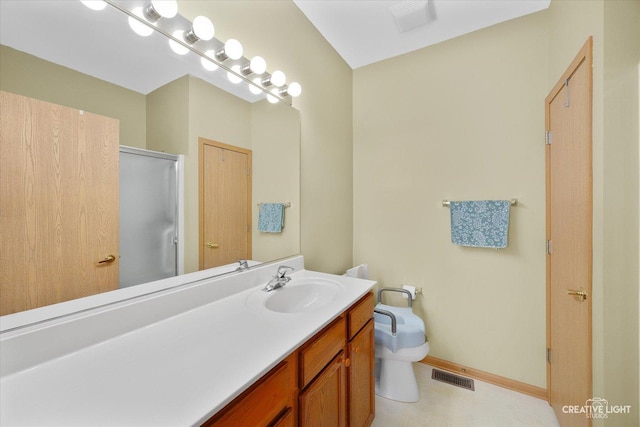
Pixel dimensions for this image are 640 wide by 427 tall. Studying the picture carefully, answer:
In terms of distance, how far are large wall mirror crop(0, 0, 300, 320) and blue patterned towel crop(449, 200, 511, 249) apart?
4.27 feet

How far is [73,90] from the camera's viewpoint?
0.77 metres

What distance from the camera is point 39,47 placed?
0.72m

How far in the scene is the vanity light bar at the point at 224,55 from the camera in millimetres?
990

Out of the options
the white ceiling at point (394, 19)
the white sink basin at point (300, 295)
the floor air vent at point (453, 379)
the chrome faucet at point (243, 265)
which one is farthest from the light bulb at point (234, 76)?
the floor air vent at point (453, 379)

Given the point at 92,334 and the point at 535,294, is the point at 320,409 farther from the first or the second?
the point at 535,294

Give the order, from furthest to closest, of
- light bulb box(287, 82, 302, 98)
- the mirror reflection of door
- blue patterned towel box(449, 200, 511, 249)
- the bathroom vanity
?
blue patterned towel box(449, 200, 511, 249) → light bulb box(287, 82, 302, 98) → the mirror reflection of door → the bathroom vanity

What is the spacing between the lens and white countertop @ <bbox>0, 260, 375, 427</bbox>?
0.50m

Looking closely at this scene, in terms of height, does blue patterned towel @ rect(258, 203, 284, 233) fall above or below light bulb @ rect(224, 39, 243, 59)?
below

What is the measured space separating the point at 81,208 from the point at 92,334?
389 mm

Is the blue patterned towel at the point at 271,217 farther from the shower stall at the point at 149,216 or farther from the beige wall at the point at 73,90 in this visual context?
the beige wall at the point at 73,90

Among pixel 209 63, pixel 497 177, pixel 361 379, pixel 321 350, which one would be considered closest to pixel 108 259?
pixel 321 350

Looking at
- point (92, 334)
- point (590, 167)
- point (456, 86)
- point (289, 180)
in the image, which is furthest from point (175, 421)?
point (456, 86)

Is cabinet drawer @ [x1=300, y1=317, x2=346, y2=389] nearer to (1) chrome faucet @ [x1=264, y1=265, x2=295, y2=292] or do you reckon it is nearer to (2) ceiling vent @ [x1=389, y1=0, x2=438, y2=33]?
(1) chrome faucet @ [x1=264, y1=265, x2=295, y2=292]

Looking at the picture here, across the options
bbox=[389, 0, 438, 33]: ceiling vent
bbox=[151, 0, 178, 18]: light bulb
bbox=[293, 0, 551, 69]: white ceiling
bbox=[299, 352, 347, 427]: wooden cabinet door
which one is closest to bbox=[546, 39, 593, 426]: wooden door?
bbox=[293, 0, 551, 69]: white ceiling
